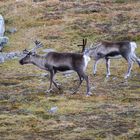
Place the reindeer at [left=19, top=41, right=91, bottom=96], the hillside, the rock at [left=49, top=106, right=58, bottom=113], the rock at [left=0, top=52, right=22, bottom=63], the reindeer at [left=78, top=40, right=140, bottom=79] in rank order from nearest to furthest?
the hillside
the rock at [left=49, top=106, right=58, bottom=113]
the reindeer at [left=19, top=41, right=91, bottom=96]
the reindeer at [left=78, top=40, right=140, bottom=79]
the rock at [left=0, top=52, right=22, bottom=63]

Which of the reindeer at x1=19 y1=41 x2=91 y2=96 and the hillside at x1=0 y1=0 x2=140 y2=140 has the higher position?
the reindeer at x1=19 y1=41 x2=91 y2=96

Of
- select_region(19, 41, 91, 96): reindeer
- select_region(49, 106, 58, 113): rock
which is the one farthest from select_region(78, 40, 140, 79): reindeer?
select_region(49, 106, 58, 113): rock

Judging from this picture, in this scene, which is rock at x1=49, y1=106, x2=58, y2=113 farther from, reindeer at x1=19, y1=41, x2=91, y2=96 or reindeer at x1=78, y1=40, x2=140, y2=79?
reindeer at x1=78, y1=40, x2=140, y2=79

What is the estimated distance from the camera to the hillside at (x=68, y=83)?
48.8 ft

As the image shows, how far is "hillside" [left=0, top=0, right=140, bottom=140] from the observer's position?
14883 millimetres

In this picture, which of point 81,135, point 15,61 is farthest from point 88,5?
point 81,135

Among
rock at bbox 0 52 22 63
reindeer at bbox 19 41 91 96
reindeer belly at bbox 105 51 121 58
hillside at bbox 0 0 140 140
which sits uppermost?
reindeer at bbox 19 41 91 96

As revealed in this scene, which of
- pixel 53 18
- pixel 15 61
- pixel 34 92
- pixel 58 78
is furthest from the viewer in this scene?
pixel 53 18

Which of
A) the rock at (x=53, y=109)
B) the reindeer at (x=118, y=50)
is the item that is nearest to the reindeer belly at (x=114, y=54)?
the reindeer at (x=118, y=50)

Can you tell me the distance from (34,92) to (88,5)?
66.5 ft

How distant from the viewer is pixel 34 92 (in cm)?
1962

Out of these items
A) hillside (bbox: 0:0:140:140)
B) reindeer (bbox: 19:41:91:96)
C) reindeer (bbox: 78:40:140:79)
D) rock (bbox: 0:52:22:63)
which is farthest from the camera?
rock (bbox: 0:52:22:63)

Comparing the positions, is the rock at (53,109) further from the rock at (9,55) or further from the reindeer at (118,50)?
the rock at (9,55)

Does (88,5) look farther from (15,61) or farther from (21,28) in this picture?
(15,61)
